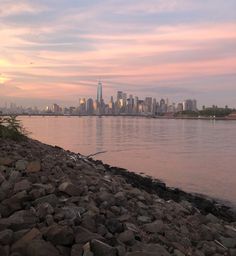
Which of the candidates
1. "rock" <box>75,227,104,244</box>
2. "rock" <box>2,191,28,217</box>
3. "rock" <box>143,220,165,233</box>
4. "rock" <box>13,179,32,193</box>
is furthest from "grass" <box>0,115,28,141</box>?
"rock" <box>75,227,104,244</box>

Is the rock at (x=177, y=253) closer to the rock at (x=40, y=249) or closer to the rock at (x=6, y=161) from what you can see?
the rock at (x=40, y=249)

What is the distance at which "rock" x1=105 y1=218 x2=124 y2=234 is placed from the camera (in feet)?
23.5

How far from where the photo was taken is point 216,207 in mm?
14891

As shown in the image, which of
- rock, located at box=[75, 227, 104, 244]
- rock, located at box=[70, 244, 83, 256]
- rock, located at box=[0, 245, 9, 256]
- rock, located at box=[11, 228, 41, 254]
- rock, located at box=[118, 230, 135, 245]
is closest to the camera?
rock, located at box=[0, 245, 9, 256]

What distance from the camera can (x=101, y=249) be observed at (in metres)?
6.10

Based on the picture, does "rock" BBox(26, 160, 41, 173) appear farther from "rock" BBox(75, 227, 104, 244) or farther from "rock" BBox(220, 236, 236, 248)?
"rock" BBox(220, 236, 236, 248)

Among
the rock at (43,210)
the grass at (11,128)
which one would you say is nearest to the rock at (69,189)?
the rock at (43,210)

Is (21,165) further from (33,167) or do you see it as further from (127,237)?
(127,237)

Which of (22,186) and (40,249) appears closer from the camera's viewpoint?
(40,249)

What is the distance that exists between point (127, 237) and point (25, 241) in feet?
5.31

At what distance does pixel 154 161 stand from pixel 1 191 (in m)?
23.6

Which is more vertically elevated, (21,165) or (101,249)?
(21,165)

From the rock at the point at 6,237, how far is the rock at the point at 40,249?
34 cm

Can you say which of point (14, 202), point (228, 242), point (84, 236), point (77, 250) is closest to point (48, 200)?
point (14, 202)
